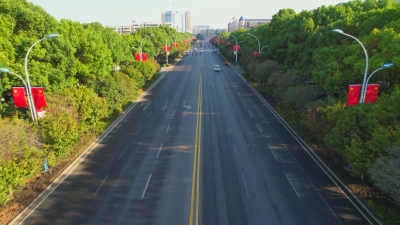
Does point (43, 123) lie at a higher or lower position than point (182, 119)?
higher

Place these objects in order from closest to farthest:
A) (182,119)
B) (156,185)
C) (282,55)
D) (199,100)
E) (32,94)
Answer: (156,185) → (32,94) → (182,119) → (199,100) → (282,55)

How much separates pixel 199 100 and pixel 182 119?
8668 millimetres

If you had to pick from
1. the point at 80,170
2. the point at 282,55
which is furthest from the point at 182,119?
the point at 282,55


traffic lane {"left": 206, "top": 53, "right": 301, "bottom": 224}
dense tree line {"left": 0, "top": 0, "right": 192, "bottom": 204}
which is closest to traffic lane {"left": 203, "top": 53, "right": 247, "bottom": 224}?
traffic lane {"left": 206, "top": 53, "right": 301, "bottom": 224}

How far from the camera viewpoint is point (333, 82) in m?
23.7

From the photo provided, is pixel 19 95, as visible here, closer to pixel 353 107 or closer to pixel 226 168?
pixel 226 168

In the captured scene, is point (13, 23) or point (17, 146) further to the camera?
point (13, 23)

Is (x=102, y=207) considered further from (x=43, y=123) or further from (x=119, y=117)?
(x=119, y=117)

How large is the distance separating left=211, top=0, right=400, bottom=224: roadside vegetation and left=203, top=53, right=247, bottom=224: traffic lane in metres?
6.64

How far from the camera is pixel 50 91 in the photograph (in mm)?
22141

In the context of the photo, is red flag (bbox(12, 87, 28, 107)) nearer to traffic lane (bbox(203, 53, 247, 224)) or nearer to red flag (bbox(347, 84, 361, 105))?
traffic lane (bbox(203, 53, 247, 224))

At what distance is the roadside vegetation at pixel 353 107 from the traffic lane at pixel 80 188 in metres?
15.0

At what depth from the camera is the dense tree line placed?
13.8 m

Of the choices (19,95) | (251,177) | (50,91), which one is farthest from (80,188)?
(251,177)
